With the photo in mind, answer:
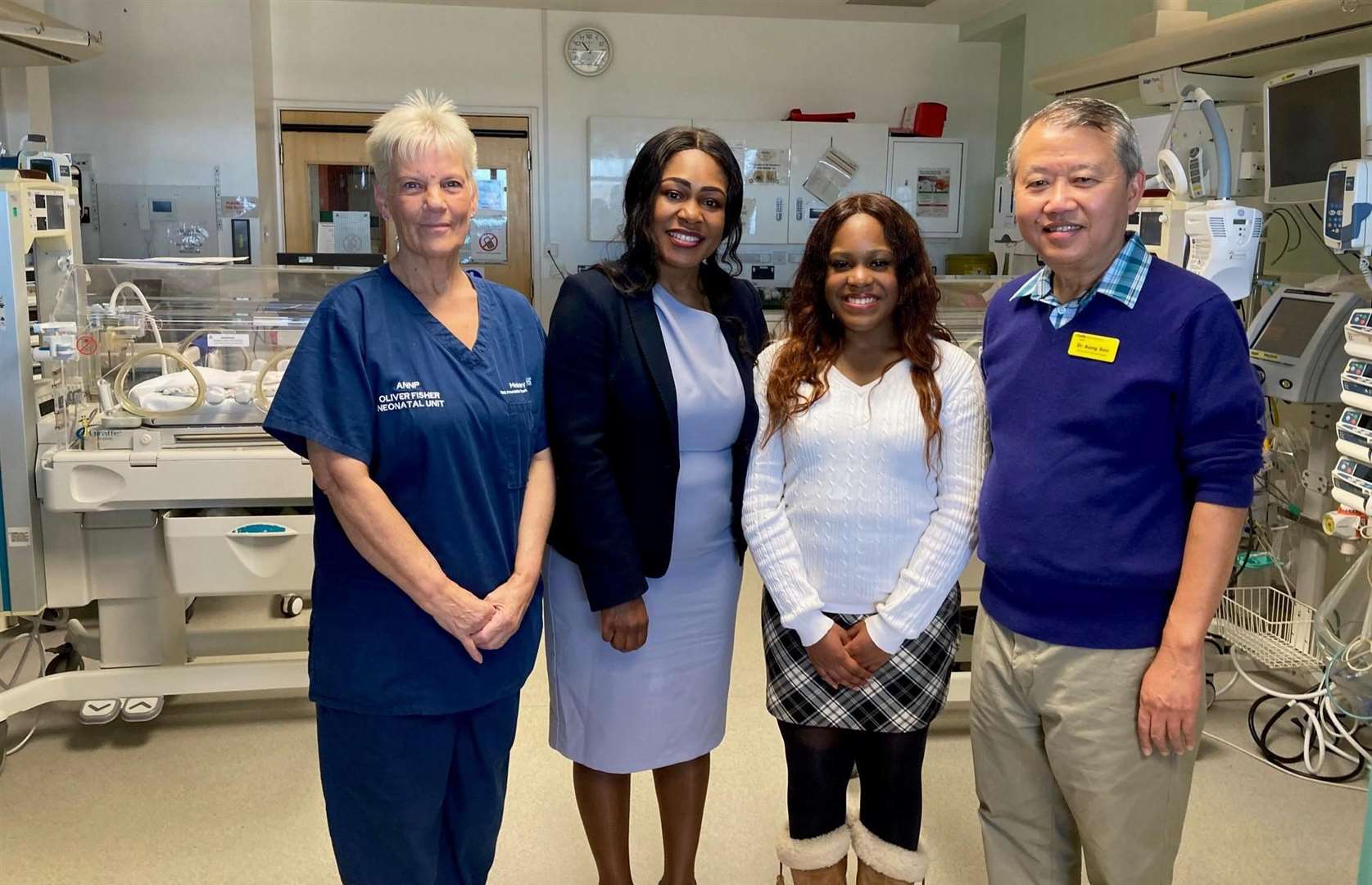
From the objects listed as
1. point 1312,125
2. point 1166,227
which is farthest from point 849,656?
point 1312,125

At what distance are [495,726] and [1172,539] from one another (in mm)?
1028

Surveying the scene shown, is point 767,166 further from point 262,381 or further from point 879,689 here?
point 879,689

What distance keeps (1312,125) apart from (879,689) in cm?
226

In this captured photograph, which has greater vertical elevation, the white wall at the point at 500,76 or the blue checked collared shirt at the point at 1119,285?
the white wall at the point at 500,76

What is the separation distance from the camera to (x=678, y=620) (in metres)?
1.80

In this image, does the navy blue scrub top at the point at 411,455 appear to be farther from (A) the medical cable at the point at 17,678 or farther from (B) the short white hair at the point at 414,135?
(A) the medical cable at the point at 17,678

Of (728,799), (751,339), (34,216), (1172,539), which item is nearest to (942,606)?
(1172,539)

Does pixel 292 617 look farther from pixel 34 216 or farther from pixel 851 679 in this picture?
pixel 851 679

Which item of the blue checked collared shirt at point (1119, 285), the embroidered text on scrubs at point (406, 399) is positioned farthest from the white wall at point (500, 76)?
the blue checked collared shirt at point (1119, 285)

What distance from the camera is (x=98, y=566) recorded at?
2.75 m

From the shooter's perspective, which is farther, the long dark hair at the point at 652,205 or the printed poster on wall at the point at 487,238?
the printed poster on wall at the point at 487,238

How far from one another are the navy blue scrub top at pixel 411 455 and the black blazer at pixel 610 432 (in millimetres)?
55

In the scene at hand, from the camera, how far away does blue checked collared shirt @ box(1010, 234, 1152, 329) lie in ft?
4.71

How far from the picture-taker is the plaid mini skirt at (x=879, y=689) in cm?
167
